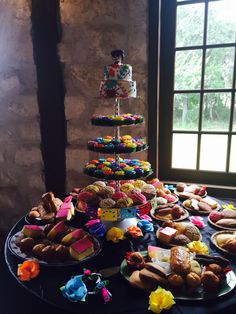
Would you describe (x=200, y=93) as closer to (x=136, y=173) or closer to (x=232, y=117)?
(x=232, y=117)

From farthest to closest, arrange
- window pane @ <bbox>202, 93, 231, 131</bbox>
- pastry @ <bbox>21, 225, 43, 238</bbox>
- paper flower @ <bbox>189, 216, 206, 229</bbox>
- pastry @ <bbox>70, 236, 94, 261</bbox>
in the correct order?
1. window pane @ <bbox>202, 93, 231, 131</bbox>
2. paper flower @ <bbox>189, 216, 206, 229</bbox>
3. pastry @ <bbox>21, 225, 43, 238</bbox>
4. pastry @ <bbox>70, 236, 94, 261</bbox>

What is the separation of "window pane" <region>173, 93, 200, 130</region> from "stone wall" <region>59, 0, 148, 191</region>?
25 centimetres

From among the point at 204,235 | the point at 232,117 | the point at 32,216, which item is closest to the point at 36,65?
the point at 32,216

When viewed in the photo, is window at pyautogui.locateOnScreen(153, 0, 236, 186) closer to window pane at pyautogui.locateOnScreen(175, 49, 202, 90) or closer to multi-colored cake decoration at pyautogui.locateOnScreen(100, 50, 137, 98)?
window pane at pyautogui.locateOnScreen(175, 49, 202, 90)

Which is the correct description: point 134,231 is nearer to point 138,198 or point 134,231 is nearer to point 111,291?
point 138,198

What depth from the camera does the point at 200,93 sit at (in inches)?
77.2

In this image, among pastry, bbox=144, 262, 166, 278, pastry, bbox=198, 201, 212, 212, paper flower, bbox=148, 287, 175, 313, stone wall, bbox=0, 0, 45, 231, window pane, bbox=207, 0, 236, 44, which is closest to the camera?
paper flower, bbox=148, 287, 175, 313

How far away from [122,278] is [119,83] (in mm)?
830

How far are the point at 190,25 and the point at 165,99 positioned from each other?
1.72 ft

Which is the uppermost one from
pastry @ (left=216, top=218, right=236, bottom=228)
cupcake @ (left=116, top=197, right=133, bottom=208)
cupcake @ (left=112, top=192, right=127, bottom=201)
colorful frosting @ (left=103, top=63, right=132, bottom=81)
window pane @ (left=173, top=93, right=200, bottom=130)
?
colorful frosting @ (left=103, top=63, right=132, bottom=81)

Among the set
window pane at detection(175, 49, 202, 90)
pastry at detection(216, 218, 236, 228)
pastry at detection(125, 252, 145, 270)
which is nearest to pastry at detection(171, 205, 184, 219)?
pastry at detection(216, 218, 236, 228)

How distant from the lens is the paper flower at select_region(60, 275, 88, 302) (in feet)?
2.93

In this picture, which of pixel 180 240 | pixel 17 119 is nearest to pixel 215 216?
pixel 180 240

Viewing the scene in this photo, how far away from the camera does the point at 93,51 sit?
196 cm
